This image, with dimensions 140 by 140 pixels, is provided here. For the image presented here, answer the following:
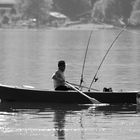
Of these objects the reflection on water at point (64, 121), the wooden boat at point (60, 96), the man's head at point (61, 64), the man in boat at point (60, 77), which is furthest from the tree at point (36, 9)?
the reflection on water at point (64, 121)

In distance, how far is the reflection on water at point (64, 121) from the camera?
2027 cm

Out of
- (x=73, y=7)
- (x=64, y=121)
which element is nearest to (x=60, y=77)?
(x=64, y=121)

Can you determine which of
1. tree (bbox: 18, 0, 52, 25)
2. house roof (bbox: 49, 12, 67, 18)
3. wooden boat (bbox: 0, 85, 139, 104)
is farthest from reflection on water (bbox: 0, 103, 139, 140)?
house roof (bbox: 49, 12, 67, 18)

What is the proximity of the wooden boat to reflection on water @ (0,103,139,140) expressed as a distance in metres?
0.16

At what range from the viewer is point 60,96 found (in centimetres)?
2547

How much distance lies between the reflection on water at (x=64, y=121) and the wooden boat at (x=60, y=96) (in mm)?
157

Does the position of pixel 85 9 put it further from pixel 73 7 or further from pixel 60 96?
pixel 60 96

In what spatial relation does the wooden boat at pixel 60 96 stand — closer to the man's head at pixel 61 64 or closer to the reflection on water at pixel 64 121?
the reflection on water at pixel 64 121

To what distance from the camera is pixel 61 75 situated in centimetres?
2533

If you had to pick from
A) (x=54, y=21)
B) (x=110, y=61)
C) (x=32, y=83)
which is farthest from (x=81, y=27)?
(x=32, y=83)

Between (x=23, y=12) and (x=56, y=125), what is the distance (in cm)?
17118

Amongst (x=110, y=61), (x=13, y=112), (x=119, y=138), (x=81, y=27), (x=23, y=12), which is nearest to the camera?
(x=119, y=138)

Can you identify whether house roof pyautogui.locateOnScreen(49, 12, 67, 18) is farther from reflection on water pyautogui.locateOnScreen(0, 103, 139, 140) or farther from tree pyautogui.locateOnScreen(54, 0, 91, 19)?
reflection on water pyautogui.locateOnScreen(0, 103, 139, 140)

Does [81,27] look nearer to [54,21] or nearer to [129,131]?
[54,21]
